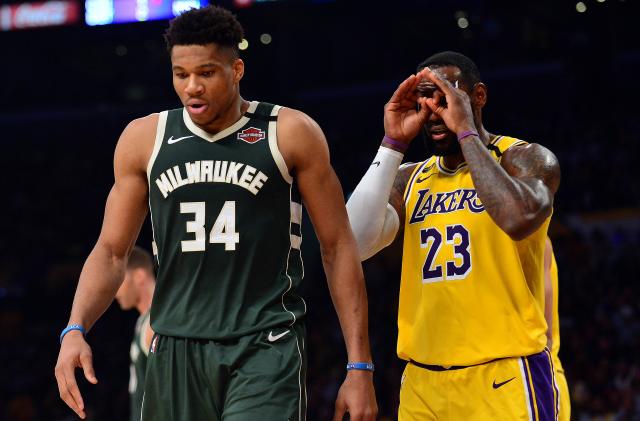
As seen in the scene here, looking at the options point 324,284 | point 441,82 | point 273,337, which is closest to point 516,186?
point 441,82

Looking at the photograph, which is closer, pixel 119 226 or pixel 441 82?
pixel 119 226

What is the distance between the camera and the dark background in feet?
41.6

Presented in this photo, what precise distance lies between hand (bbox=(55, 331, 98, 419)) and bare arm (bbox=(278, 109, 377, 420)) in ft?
2.74

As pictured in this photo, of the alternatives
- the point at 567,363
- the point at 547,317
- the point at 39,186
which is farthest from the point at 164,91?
the point at 547,317

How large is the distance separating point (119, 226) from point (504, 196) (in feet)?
4.67

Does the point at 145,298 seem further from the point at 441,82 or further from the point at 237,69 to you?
the point at 237,69

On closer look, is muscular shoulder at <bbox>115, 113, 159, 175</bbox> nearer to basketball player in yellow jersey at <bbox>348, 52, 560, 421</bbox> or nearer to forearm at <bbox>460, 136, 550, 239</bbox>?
basketball player in yellow jersey at <bbox>348, 52, 560, 421</bbox>

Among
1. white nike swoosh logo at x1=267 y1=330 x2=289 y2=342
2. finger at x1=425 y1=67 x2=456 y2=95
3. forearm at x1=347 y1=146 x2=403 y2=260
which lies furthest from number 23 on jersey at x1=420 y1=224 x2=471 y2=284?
white nike swoosh logo at x1=267 y1=330 x2=289 y2=342

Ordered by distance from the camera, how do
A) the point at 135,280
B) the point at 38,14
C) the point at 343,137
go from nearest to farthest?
the point at 135,280 < the point at 38,14 < the point at 343,137

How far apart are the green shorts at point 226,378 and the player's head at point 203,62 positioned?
2.53 ft

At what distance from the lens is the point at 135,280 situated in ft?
21.7

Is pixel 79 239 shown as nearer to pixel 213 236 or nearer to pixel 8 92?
pixel 8 92

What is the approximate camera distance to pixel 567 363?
11812 mm

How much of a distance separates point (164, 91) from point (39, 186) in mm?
3665
